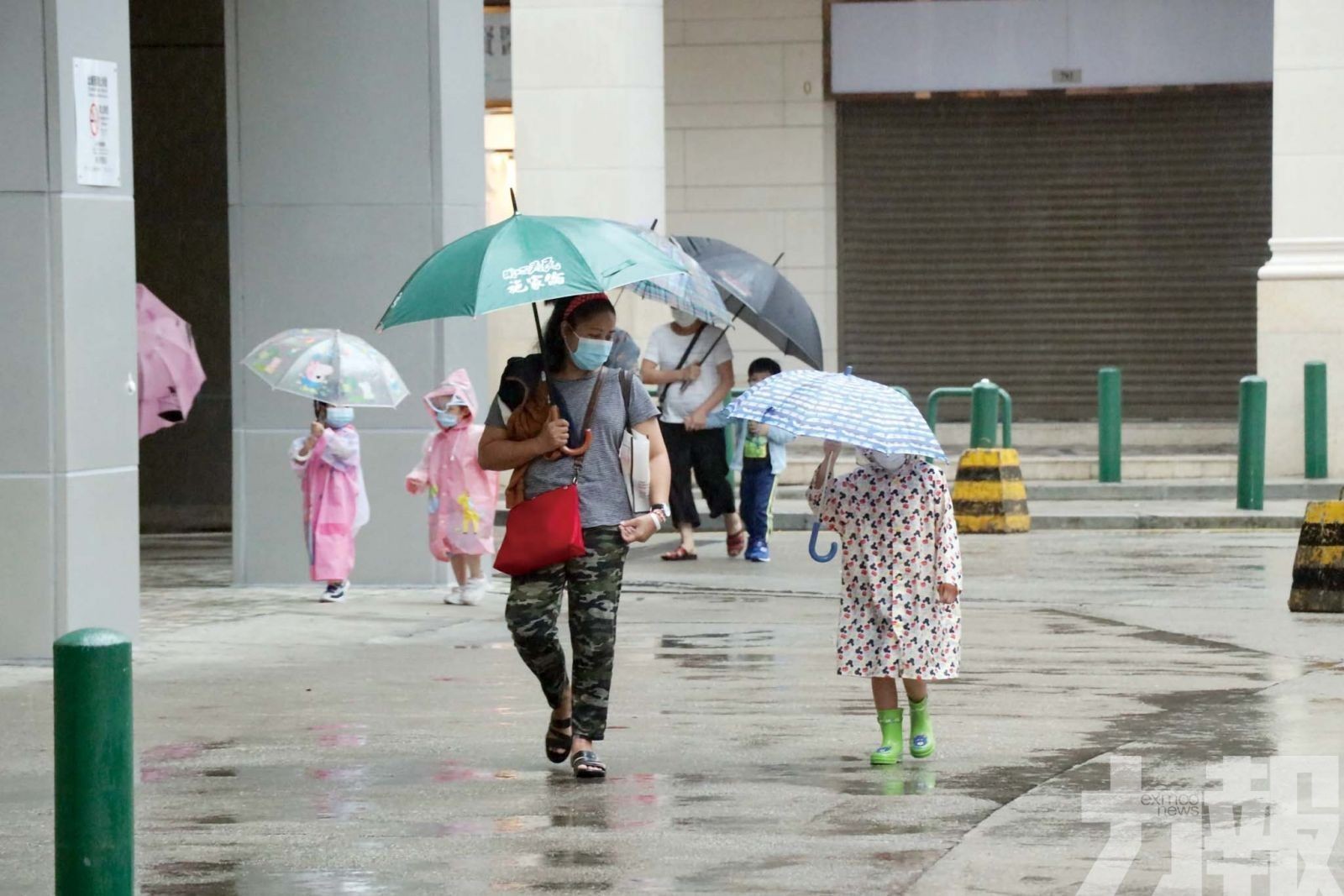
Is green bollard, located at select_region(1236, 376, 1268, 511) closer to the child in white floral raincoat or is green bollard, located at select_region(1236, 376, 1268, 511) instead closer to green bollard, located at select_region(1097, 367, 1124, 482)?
green bollard, located at select_region(1097, 367, 1124, 482)

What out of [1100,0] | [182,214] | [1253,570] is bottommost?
[1253,570]

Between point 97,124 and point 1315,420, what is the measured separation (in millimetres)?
12964

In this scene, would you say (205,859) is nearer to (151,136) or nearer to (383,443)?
(383,443)

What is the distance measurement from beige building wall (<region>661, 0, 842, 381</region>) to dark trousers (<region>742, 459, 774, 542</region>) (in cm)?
1011

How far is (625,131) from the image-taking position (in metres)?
22.9

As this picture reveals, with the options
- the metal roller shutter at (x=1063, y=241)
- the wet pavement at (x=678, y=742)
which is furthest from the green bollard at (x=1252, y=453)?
the metal roller shutter at (x=1063, y=241)

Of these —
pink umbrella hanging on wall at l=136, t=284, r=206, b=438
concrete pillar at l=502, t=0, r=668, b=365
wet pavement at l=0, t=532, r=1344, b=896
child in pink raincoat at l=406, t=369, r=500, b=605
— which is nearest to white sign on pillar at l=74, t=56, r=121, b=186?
wet pavement at l=0, t=532, r=1344, b=896

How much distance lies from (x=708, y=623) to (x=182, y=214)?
24.2 feet

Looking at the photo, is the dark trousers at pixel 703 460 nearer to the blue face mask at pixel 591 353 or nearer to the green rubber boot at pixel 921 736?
the green rubber boot at pixel 921 736

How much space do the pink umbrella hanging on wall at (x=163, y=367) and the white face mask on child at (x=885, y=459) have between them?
8053 mm

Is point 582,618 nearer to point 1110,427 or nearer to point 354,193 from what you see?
point 354,193

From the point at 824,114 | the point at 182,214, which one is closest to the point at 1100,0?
the point at 824,114

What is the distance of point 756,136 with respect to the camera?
85.7 feet

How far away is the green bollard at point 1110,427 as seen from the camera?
20891mm
